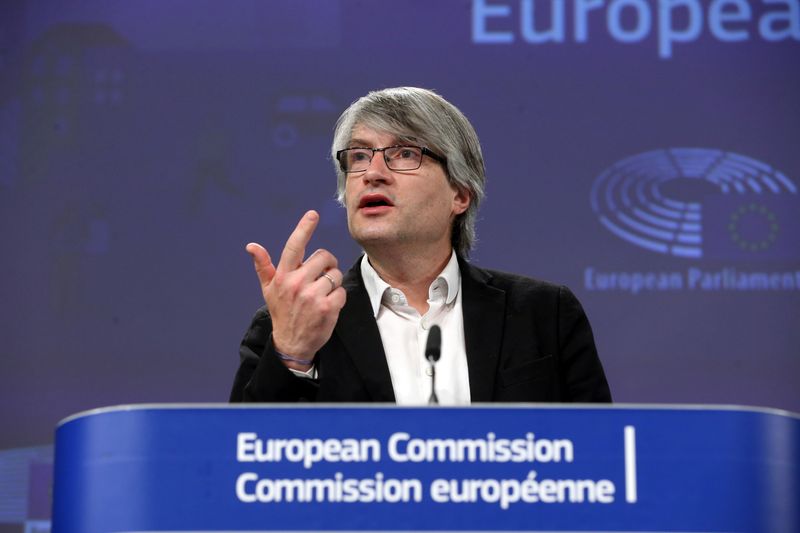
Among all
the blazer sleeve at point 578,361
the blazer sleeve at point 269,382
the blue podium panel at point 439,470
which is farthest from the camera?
the blazer sleeve at point 578,361

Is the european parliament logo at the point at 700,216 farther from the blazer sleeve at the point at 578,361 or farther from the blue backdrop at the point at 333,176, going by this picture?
the blazer sleeve at the point at 578,361

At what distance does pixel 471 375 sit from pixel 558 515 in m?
0.85

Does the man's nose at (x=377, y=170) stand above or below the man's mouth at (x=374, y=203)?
above

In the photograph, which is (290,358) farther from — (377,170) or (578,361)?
(578,361)

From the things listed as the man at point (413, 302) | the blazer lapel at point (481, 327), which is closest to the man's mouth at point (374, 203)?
the man at point (413, 302)

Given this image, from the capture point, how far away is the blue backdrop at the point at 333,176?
4.02m

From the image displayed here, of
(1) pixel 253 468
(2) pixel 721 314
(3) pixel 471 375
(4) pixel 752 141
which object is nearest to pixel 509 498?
(1) pixel 253 468

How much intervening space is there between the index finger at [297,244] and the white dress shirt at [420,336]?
14.5 inches

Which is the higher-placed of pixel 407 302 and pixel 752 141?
pixel 752 141

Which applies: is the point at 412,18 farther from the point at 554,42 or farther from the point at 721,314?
the point at 721,314

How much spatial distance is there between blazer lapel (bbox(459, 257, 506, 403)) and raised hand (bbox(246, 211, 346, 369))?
0.37 meters

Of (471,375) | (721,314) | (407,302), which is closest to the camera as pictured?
(471,375)

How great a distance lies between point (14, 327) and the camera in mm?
4168

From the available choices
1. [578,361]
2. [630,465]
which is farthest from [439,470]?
[578,361]
